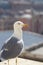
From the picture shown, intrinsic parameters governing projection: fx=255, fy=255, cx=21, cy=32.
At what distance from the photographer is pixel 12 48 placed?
1433mm

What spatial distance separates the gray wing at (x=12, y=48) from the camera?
1.42 m

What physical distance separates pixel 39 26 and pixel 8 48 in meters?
10.9

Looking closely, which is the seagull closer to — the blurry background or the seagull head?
the seagull head

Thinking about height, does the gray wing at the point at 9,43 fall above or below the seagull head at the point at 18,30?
below

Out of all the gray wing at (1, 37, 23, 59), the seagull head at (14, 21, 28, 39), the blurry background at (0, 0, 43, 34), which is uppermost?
the seagull head at (14, 21, 28, 39)

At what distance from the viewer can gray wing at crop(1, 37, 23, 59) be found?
4.65 ft

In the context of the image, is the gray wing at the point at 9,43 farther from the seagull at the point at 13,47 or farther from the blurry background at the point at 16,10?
the blurry background at the point at 16,10

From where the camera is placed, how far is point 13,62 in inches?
61.4

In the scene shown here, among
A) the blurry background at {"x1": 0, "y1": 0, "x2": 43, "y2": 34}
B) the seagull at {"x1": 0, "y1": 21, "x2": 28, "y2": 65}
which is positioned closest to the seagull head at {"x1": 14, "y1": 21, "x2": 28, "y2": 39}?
the seagull at {"x1": 0, "y1": 21, "x2": 28, "y2": 65}

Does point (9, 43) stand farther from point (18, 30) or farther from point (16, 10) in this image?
point (16, 10)

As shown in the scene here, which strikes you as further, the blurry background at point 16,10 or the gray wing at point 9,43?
the blurry background at point 16,10

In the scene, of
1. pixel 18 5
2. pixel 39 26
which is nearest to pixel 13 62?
pixel 39 26

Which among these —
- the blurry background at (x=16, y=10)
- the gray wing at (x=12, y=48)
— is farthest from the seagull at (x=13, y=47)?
the blurry background at (x=16, y=10)

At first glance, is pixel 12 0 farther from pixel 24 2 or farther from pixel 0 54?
pixel 0 54
